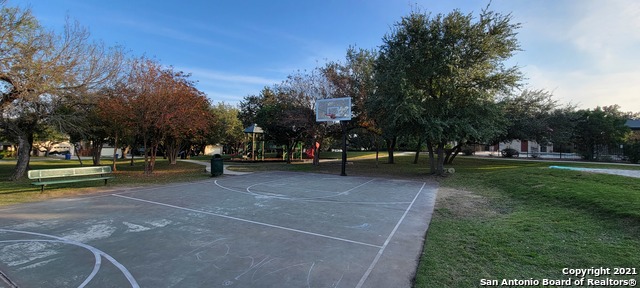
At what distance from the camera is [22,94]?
14.1 metres

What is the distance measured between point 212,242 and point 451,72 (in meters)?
16.4

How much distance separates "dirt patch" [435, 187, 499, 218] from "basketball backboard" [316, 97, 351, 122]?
26.5ft

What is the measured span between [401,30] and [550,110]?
780 inches

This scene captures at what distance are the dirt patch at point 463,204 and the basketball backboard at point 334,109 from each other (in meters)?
8.08

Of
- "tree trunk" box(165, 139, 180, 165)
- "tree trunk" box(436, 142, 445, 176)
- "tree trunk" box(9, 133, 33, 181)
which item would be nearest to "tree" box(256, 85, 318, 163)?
"tree trunk" box(165, 139, 180, 165)

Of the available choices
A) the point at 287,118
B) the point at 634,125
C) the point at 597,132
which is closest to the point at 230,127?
the point at 287,118

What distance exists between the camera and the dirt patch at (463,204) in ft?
28.8

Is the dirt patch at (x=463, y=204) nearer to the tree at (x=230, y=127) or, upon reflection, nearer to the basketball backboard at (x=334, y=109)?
the basketball backboard at (x=334, y=109)

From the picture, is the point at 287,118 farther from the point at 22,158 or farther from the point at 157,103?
the point at 22,158

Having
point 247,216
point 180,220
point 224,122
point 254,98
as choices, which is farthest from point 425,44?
point 224,122

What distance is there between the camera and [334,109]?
64.3ft

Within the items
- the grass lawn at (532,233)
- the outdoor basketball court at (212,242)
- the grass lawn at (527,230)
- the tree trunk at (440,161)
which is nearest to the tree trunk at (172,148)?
the grass lawn at (527,230)

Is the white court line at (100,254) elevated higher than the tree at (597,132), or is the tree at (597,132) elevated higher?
the tree at (597,132)

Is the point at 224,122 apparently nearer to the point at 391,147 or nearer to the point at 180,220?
the point at 391,147
